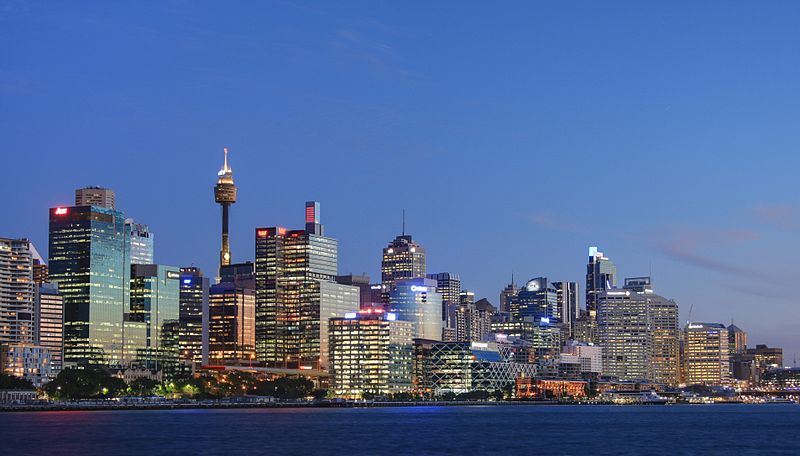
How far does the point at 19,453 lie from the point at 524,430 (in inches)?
2977

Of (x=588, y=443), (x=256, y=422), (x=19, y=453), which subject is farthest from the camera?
(x=256, y=422)

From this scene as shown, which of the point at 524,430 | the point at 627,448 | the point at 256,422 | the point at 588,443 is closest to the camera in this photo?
the point at 627,448

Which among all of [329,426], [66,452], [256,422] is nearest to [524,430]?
[329,426]

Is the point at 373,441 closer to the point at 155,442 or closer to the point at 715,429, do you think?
the point at 155,442

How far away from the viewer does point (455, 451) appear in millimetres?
135750

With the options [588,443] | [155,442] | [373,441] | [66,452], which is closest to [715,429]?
[588,443]

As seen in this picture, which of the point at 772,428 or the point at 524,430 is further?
the point at 772,428

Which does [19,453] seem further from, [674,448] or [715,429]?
[715,429]

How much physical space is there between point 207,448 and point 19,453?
18285mm

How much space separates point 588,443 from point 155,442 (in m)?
47.3

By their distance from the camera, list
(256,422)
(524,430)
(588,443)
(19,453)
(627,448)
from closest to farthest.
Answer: (19,453) → (627,448) → (588,443) → (524,430) → (256,422)

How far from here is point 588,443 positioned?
151625 mm

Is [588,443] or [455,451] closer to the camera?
[455,451]

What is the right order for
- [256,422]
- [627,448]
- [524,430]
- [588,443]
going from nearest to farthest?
[627,448] < [588,443] < [524,430] < [256,422]
